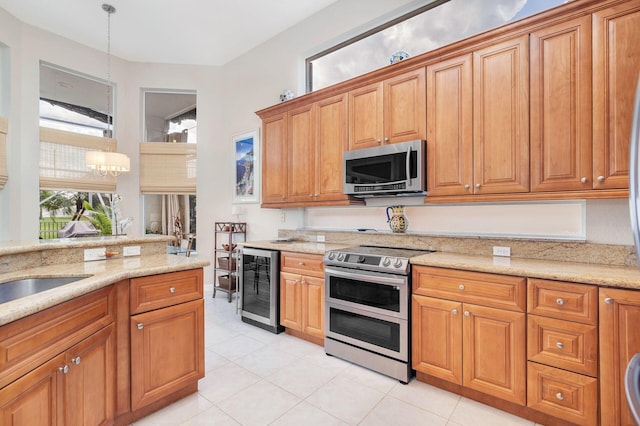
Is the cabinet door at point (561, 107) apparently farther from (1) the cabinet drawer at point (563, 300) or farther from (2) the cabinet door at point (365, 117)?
(2) the cabinet door at point (365, 117)

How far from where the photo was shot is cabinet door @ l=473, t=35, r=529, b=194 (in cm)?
211

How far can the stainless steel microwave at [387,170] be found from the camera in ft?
8.32

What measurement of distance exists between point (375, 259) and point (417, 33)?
2343mm

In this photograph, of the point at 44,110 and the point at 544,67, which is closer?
the point at 544,67

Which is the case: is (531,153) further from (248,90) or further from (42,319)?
(248,90)

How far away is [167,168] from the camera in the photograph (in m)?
4.74

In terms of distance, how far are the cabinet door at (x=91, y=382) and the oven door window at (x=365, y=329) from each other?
1.62m

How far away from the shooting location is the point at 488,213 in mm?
2543

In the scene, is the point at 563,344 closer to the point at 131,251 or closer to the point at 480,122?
the point at 480,122

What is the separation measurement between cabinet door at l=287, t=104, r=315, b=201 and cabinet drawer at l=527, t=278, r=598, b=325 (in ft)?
7.03

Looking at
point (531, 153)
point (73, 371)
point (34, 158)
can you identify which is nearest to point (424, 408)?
point (531, 153)

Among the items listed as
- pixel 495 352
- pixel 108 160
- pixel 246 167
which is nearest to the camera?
pixel 495 352

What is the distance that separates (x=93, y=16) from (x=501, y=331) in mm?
5278

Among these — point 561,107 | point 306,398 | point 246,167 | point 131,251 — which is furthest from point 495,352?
point 246,167
